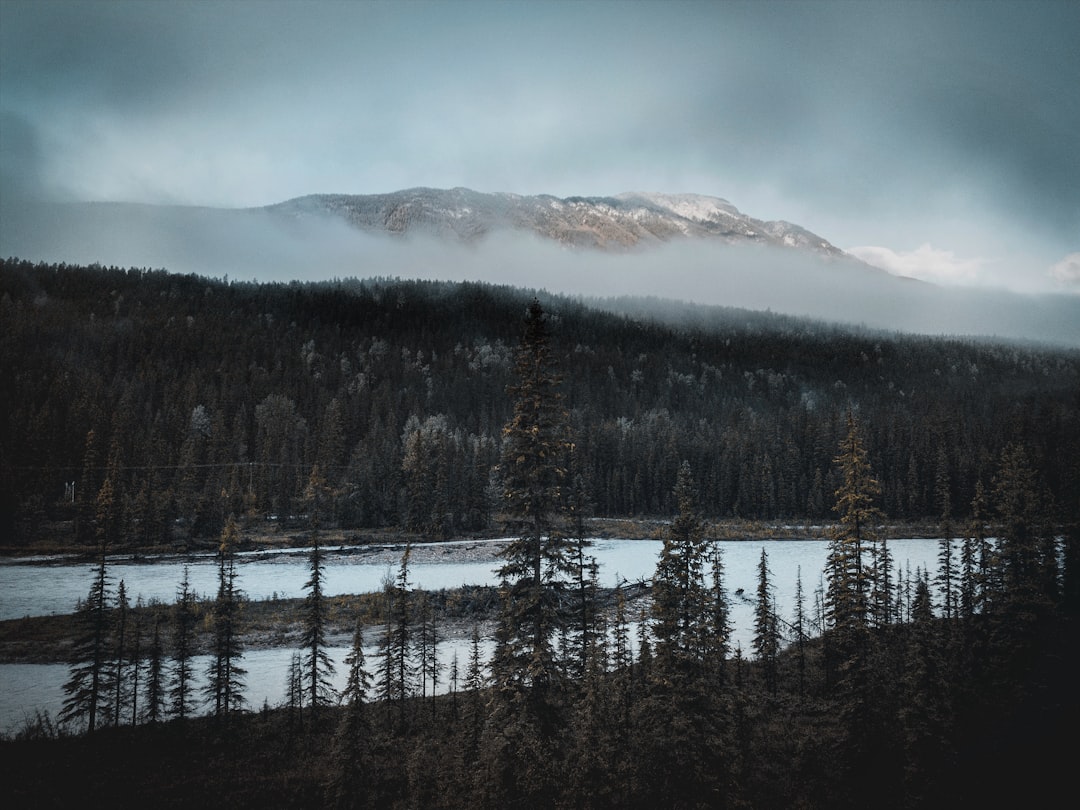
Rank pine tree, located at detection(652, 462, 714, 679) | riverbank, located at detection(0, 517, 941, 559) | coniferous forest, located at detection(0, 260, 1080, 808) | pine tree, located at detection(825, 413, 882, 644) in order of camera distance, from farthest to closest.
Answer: riverbank, located at detection(0, 517, 941, 559) < pine tree, located at detection(825, 413, 882, 644) < pine tree, located at detection(652, 462, 714, 679) < coniferous forest, located at detection(0, 260, 1080, 808)

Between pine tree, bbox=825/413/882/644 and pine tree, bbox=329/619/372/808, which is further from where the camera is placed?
pine tree, bbox=825/413/882/644

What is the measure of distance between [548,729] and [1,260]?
22029 centimetres

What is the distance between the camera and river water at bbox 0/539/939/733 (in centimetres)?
3847

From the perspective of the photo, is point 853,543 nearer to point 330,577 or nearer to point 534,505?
point 534,505

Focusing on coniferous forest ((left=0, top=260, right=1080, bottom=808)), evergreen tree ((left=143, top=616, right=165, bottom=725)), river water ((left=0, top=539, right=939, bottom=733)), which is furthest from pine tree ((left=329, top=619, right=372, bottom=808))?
river water ((left=0, top=539, right=939, bottom=733))

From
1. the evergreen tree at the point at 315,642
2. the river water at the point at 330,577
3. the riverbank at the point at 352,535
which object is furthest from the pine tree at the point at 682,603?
the riverbank at the point at 352,535

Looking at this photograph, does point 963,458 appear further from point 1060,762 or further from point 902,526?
point 1060,762

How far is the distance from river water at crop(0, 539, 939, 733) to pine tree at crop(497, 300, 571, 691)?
80.8ft

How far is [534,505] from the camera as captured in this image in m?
17.9

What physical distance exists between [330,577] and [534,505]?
5842cm

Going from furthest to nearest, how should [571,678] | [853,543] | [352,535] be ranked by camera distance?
[352,535] < [853,543] < [571,678]

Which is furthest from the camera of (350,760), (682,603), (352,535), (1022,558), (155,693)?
(352,535)

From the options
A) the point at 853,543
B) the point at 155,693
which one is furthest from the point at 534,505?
the point at 155,693

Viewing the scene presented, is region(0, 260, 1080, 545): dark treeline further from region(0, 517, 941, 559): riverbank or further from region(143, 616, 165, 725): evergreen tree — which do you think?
region(143, 616, 165, 725): evergreen tree
